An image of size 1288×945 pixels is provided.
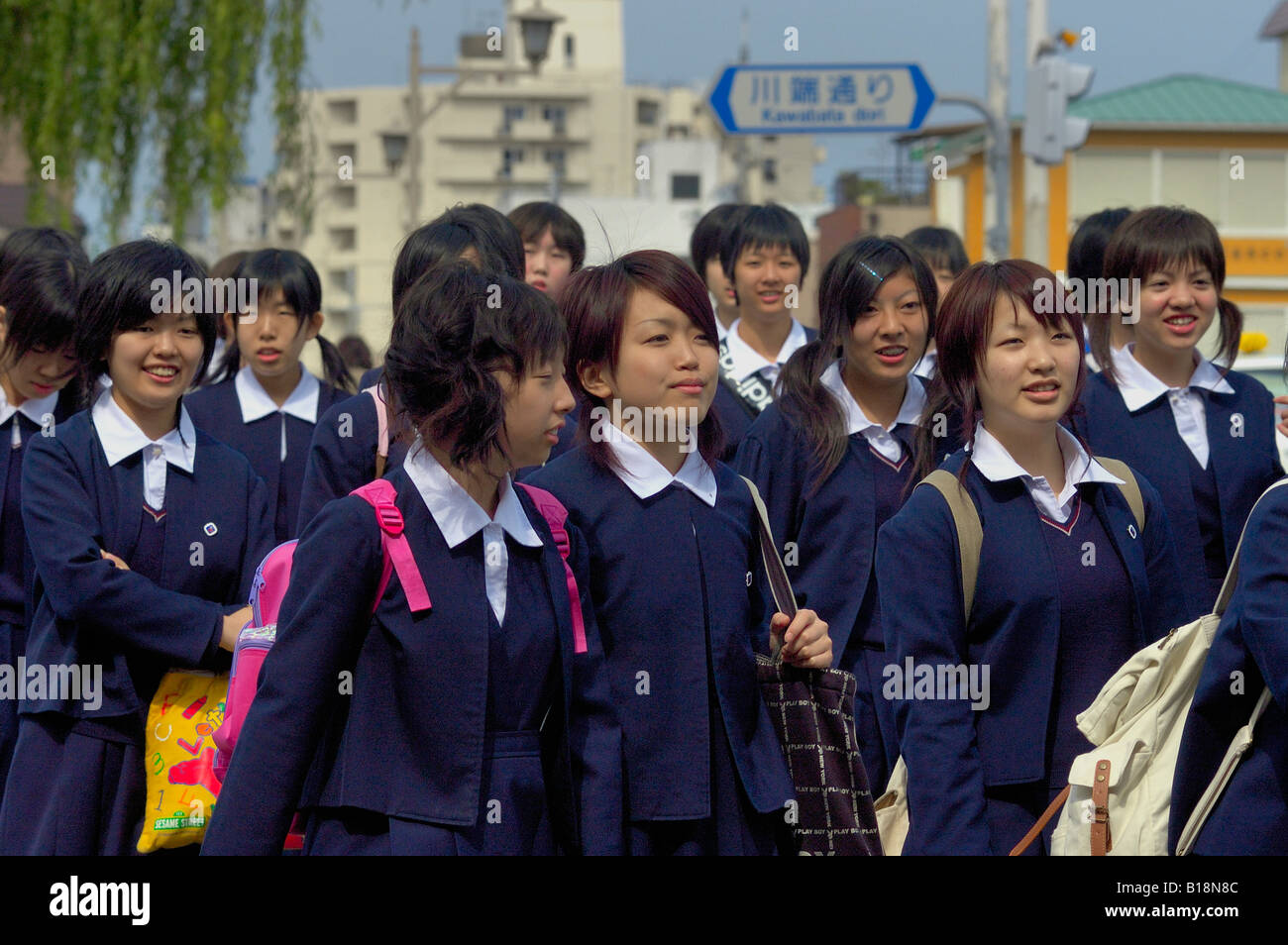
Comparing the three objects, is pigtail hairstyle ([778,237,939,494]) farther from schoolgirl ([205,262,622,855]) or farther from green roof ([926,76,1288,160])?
green roof ([926,76,1288,160])

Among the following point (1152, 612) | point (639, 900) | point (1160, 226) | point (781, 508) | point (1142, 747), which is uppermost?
point (1160, 226)

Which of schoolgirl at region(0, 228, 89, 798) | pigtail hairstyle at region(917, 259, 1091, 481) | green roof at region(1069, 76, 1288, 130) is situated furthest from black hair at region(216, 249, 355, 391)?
green roof at region(1069, 76, 1288, 130)

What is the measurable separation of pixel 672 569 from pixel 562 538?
280mm

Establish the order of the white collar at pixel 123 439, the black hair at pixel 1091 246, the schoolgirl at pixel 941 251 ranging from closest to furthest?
the white collar at pixel 123 439 → the black hair at pixel 1091 246 → the schoolgirl at pixel 941 251

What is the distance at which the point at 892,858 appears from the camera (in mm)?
2982

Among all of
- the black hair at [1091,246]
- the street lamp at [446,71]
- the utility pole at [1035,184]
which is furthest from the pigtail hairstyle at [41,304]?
the utility pole at [1035,184]

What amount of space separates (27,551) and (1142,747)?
2683 mm

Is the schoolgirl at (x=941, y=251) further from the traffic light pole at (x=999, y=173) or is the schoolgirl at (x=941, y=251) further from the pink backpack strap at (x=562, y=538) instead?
the traffic light pole at (x=999, y=173)

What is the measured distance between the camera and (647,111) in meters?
79.2

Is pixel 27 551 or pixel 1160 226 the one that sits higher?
pixel 1160 226

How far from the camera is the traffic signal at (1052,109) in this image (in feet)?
38.2

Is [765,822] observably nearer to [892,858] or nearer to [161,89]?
[892,858]

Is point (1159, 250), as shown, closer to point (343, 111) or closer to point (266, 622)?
point (266, 622)

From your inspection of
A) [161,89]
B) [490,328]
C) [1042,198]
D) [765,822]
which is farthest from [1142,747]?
[1042,198]
